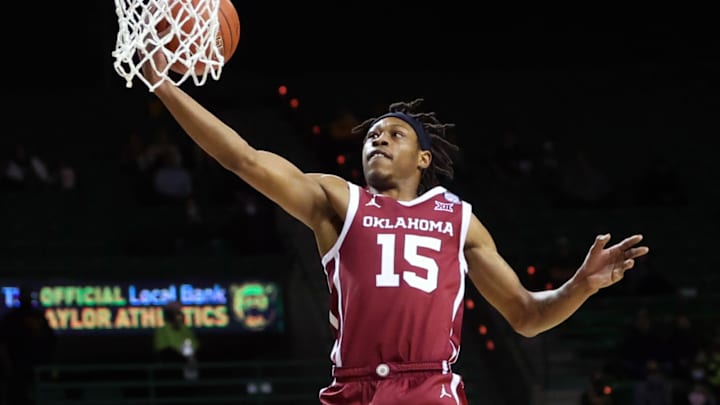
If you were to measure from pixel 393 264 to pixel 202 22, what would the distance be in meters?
1.07

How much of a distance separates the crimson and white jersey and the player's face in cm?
10

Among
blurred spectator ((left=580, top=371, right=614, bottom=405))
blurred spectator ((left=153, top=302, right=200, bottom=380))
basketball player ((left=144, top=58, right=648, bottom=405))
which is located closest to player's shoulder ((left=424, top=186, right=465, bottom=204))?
basketball player ((left=144, top=58, right=648, bottom=405))

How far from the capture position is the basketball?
180 inches

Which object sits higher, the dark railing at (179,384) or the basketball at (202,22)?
the basketball at (202,22)

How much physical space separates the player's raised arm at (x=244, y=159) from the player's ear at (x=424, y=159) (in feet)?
1.49

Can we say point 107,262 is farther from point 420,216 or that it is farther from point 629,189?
point 420,216

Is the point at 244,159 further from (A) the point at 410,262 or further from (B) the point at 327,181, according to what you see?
(A) the point at 410,262

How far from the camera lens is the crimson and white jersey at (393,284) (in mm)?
4711

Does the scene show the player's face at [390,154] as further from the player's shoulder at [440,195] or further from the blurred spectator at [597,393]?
the blurred spectator at [597,393]

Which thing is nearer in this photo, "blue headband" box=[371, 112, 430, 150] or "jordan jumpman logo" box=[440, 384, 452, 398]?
"jordan jumpman logo" box=[440, 384, 452, 398]

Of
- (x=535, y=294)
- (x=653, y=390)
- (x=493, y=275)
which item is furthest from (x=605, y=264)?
(x=653, y=390)

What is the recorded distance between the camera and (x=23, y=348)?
1270 centimetres

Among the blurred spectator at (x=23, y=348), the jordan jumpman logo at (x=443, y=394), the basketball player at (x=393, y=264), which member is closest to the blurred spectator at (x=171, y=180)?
the blurred spectator at (x=23, y=348)

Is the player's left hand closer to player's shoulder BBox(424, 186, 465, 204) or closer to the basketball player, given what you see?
the basketball player
